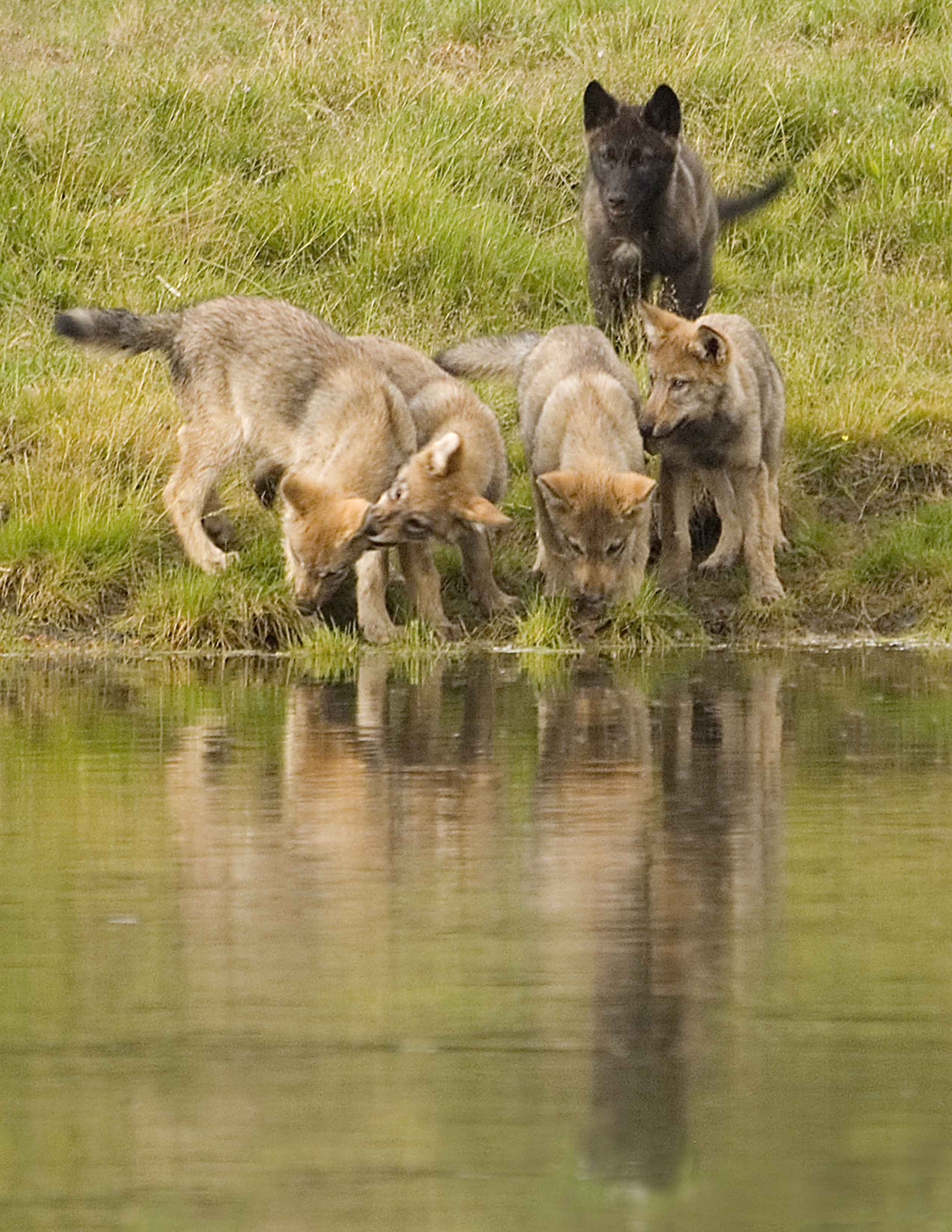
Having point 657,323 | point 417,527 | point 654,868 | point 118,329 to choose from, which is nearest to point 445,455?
point 417,527

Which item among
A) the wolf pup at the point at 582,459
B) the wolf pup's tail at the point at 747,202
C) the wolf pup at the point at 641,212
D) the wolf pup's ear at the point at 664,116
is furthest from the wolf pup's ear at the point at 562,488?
the wolf pup's tail at the point at 747,202

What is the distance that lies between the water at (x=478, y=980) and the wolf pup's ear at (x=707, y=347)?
3.24m

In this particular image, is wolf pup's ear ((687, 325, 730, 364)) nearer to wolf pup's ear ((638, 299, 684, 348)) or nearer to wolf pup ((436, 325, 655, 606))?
wolf pup's ear ((638, 299, 684, 348))

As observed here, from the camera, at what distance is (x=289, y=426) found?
35.5 feet

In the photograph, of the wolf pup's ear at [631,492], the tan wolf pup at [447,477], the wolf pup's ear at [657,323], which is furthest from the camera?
the wolf pup's ear at [657,323]

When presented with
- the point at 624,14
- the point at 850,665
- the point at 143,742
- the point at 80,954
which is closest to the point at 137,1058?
the point at 80,954

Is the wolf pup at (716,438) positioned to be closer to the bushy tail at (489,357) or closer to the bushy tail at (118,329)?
the bushy tail at (489,357)

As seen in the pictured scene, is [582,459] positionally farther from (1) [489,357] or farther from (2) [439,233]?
(2) [439,233]

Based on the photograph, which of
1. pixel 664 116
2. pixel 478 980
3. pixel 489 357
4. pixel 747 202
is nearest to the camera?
pixel 478 980

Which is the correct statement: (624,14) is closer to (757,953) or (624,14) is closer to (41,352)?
(41,352)

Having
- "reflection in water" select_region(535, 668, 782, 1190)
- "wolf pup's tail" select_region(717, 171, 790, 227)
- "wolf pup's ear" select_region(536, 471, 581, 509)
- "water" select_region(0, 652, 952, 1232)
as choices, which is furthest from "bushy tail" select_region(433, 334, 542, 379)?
"water" select_region(0, 652, 952, 1232)

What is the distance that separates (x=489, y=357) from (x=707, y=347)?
1585 mm

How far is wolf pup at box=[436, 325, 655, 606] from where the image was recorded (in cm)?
992

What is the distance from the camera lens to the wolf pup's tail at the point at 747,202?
13602mm
